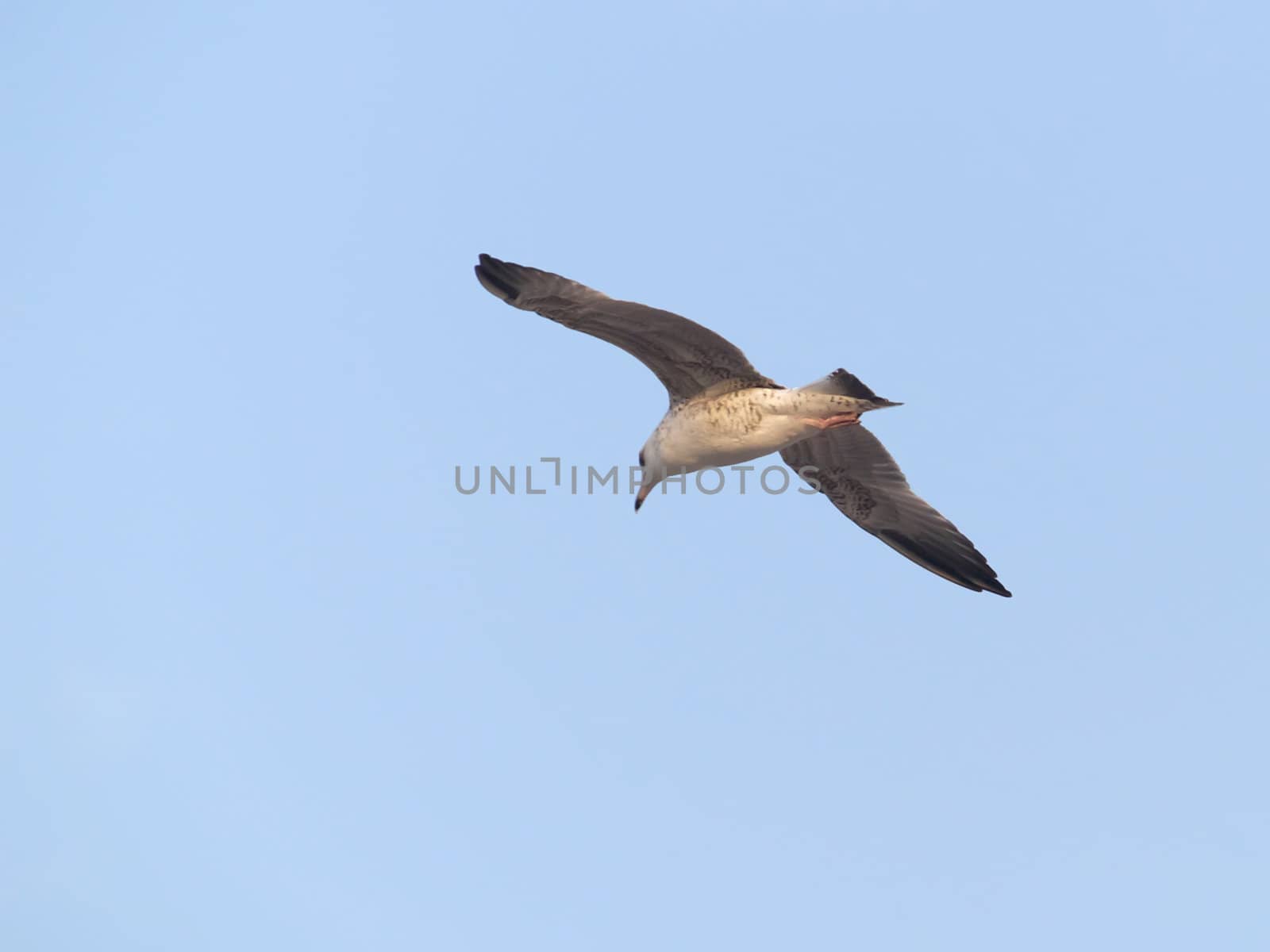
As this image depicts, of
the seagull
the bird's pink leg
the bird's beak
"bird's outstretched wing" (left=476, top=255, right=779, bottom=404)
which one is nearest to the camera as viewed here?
"bird's outstretched wing" (left=476, top=255, right=779, bottom=404)

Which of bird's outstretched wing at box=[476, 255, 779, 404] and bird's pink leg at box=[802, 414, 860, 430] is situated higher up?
bird's outstretched wing at box=[476, 255, 779, 404]

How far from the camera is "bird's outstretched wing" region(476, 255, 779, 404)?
11719 mm

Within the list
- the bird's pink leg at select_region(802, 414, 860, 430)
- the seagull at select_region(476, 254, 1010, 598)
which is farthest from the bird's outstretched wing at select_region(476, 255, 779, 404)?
the bird's pink leg at select_region(802, 414, 860, 430)

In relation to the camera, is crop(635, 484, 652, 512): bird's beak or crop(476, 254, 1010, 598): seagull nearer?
crop(476, 254, 1010, 598): seagull

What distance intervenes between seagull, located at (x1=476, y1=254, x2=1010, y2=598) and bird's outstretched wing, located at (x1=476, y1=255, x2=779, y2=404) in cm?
1

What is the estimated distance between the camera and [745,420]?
1273 centimetres

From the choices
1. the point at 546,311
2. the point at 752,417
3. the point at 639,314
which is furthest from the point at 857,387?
the point at 546,311

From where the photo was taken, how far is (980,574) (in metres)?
14.7

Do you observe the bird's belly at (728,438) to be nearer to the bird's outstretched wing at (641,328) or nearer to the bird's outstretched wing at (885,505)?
the bird's outstretched wing at (641,328)

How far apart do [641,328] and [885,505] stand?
4240 millimetres

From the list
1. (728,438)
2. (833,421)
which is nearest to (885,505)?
(833,421)

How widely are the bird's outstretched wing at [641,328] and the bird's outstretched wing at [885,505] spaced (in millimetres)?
2015

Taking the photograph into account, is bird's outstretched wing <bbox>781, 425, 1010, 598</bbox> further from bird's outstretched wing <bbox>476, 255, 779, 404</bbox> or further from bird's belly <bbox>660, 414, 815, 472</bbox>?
bird's outstretched wing <bbox>476, 255, 779, 404</bbox>

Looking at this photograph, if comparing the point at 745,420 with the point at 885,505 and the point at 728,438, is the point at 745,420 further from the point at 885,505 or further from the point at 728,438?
the point at 885,505
